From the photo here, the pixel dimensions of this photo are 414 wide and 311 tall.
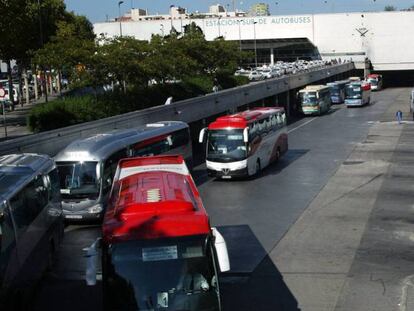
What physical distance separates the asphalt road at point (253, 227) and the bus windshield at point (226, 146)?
4.13 ft

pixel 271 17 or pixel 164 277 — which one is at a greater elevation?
pixel 271 17

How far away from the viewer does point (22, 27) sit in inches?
1918

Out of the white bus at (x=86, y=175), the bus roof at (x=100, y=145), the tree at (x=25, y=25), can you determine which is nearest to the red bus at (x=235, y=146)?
the bus roof at (x=100, y=145)

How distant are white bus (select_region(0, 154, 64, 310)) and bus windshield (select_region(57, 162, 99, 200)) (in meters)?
3.86

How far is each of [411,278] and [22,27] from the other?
3987cm

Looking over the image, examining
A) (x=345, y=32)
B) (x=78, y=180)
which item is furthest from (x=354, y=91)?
(x=78, y=180)

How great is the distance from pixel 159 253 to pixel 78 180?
1283 centimetres

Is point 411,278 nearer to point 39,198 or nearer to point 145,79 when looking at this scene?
point 39,198

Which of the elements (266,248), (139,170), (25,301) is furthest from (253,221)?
(25,301)

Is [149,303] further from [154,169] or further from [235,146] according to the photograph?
[235,146]

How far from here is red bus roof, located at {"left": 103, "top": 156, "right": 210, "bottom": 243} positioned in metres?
10.4

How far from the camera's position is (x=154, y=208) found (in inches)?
441

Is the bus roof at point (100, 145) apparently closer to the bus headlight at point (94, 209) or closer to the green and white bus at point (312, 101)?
the bus headlight at point (94, 209)

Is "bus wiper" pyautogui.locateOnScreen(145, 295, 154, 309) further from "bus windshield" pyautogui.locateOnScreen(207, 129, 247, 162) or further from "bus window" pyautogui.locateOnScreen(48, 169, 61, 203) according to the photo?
"bus windshield" pyautogui.locateOnScreen(207, 129, 247, 162)
